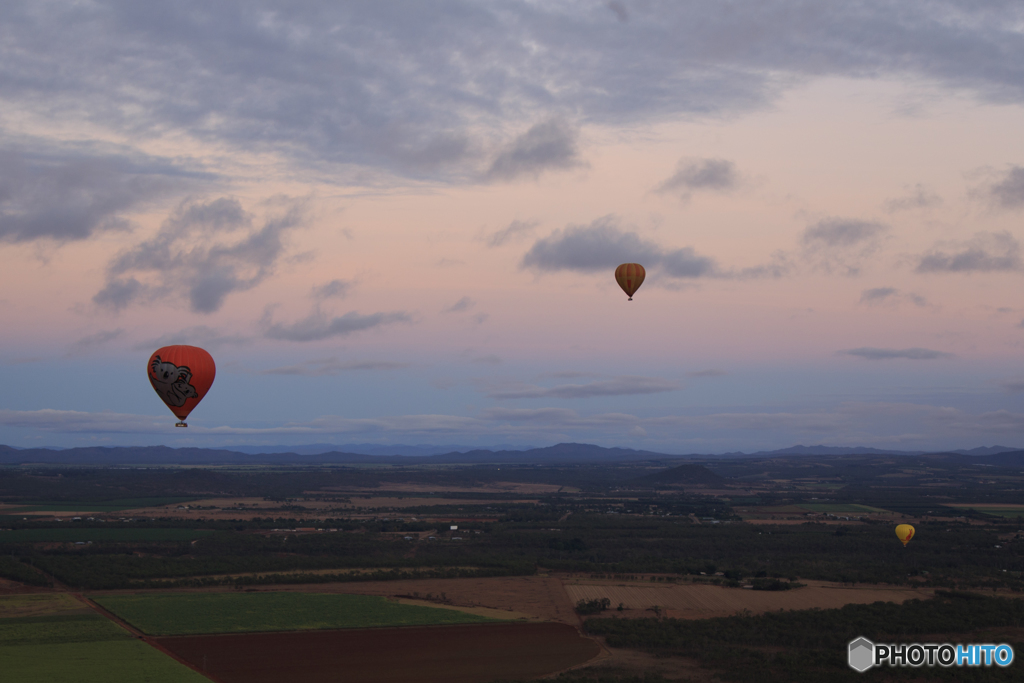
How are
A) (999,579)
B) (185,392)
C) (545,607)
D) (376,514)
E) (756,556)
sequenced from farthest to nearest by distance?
(376,514) → (756,556) → (999,579) → (545,607) → (185,392)

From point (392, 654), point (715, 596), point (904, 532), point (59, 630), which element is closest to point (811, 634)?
point (715, 596)

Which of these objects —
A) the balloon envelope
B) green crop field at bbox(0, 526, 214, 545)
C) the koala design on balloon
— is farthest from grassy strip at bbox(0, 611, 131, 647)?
green crop field at bbox(0, 526, 214, 545)

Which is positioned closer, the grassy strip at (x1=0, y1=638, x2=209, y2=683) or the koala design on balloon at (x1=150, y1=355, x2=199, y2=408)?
the grassy strip at (x1=0, y1=638, x2=209, y2=683)

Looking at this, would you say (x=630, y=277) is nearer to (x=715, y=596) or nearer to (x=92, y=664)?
(x=715, y=596)

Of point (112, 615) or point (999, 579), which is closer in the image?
point (112, 615)

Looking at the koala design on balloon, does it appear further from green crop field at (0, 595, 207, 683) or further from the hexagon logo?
the hexagon logo

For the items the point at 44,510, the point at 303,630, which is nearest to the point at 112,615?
the point at 303,630

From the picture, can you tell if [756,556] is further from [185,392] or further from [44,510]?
[44,510]
